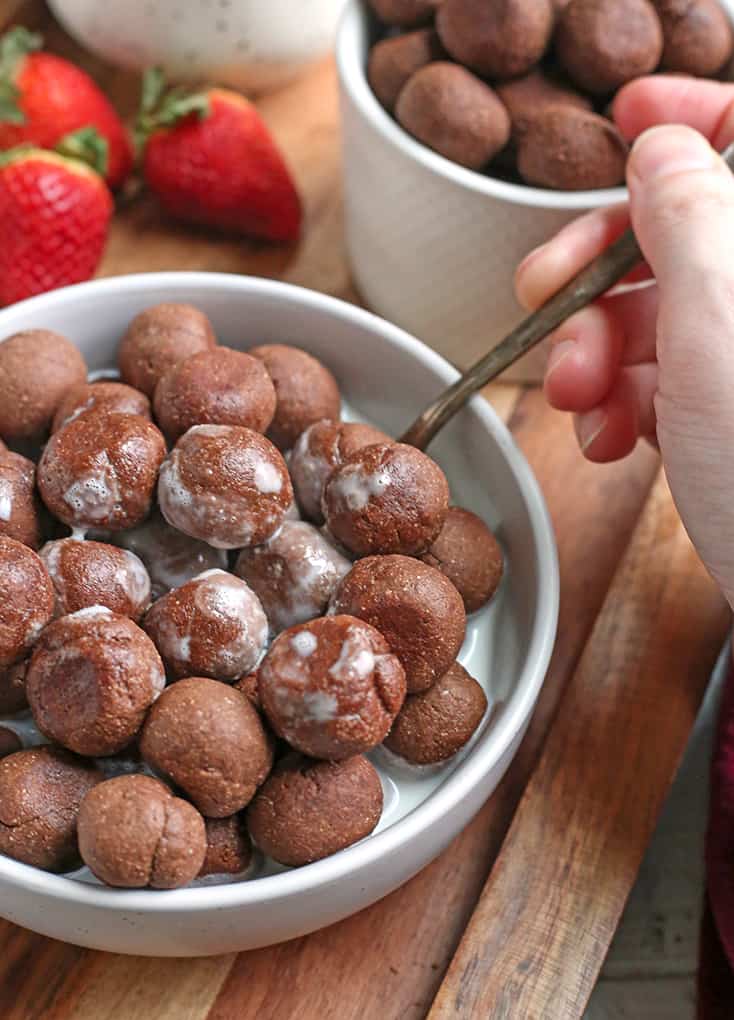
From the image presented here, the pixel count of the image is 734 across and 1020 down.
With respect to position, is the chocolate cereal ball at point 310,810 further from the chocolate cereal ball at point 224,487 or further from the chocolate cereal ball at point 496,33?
the chocolate cereal ball at point 496,33

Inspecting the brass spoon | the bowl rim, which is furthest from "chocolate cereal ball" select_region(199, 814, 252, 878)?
the bowl rim

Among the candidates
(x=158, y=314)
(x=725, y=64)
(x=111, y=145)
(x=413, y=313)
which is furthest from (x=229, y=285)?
(x=725, y=64)

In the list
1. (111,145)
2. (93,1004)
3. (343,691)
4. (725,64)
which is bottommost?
(93,1004)

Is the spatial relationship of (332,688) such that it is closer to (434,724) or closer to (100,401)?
(434,724)

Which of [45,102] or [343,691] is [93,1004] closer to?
[343,691]

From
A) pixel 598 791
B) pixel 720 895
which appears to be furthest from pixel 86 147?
pixel 720 895

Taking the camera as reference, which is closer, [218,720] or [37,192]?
[218,720]
